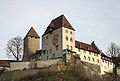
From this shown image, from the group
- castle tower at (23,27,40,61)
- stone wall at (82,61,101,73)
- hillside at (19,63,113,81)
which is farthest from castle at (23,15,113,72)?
hillside at (19,63,113,81)

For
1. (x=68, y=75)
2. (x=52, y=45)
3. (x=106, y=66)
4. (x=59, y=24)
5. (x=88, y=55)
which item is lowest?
(x=68, y=75)

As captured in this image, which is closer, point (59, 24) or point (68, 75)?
point (68, 75)

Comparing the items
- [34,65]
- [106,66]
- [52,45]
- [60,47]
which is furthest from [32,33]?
[106,66]

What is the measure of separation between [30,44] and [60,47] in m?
12.4

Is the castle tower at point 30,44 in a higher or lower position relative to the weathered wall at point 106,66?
higher

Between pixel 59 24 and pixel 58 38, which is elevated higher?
pixel 59 24

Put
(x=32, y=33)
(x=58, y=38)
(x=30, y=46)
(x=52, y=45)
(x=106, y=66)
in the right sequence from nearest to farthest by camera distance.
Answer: (x=58, y=38) → (x=52, y=45) → (x=30, y=46) → (x=32, y=33) → (x=106, y=66)

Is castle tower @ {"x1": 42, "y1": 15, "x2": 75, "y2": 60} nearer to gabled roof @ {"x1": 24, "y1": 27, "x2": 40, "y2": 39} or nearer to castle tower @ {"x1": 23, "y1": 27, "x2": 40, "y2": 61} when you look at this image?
castle tower @ {"x1": 23, "y1": 27, "x2": 40, "y2": 61}

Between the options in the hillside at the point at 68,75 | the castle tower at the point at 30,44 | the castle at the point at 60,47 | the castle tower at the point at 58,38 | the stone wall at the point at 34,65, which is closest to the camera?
the hillside at the point at 68,75

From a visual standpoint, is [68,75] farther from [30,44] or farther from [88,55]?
[30,44]

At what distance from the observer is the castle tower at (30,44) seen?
6944 cm

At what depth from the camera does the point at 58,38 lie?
6200 centimetres

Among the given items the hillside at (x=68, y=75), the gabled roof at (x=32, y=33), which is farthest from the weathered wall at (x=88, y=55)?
the gabled roof at (x=32, y=33)

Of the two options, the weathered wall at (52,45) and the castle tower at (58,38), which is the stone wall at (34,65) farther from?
the weathered wall at (52,45)
